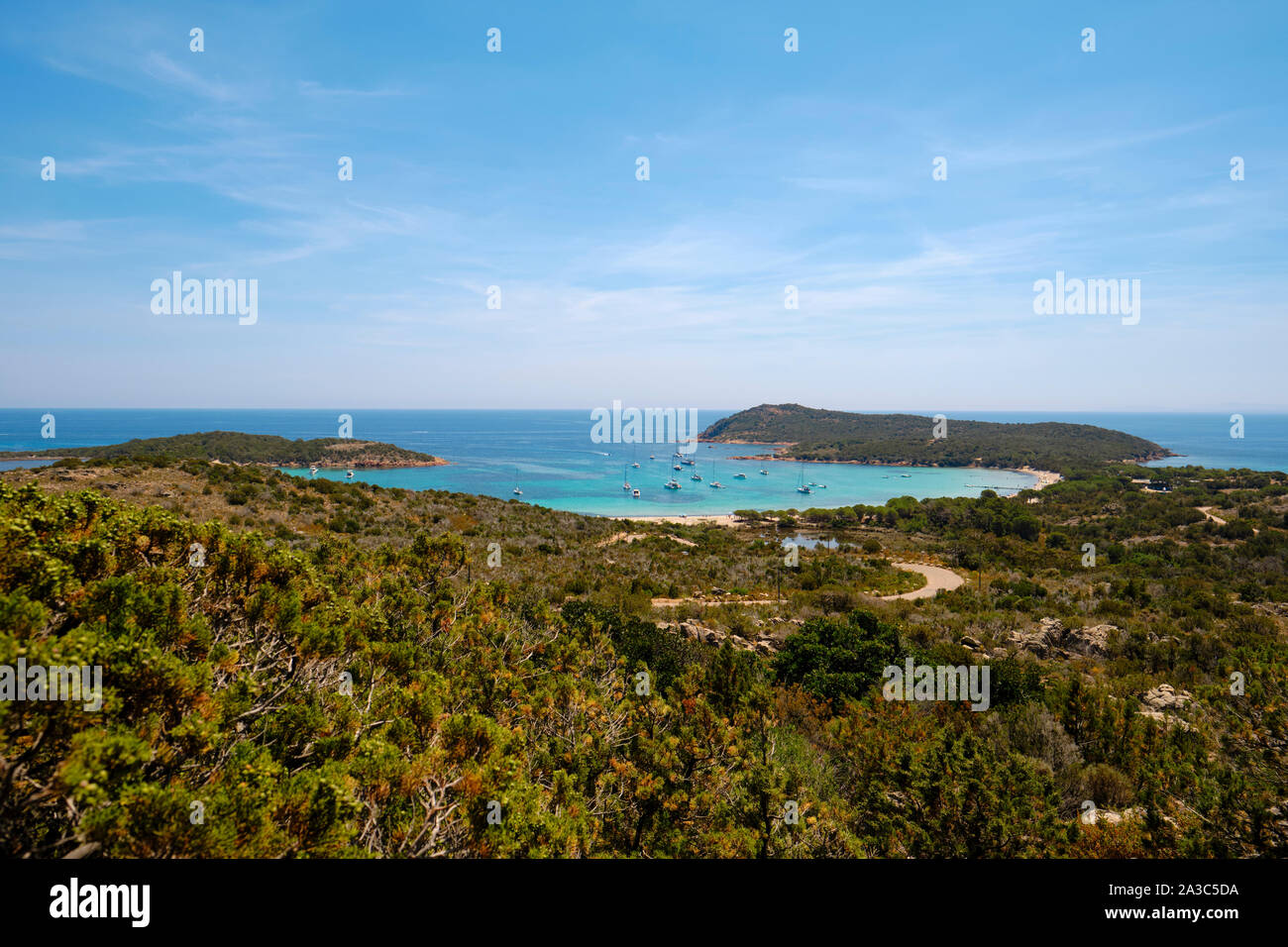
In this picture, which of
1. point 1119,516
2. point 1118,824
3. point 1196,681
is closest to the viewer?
point 1118,824

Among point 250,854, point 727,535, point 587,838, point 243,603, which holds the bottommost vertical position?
point 727,535

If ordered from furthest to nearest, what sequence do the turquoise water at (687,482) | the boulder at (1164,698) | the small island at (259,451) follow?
the turquoise water at (687,482) → the small island at (259,451) → the boulder at (1164,698)

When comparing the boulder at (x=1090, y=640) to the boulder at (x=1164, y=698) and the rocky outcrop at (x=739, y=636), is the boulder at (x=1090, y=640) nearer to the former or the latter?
the boulder at (x=1164, y=698)

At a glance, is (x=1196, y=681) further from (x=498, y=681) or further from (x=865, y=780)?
(x=498, y=681)

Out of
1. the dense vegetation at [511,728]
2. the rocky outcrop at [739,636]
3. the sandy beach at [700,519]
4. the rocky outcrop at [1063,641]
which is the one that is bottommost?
the sandy beach at [700,519]

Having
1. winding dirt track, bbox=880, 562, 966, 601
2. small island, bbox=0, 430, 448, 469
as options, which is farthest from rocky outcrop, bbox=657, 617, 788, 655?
small island, bbox=0, 430, 448, 469

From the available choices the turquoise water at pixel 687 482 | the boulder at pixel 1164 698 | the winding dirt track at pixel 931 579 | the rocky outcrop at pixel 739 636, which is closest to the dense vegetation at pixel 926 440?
the turquoise water at pixel 687 482

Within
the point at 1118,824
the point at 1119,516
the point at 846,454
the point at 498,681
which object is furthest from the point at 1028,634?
the point at 846,454
